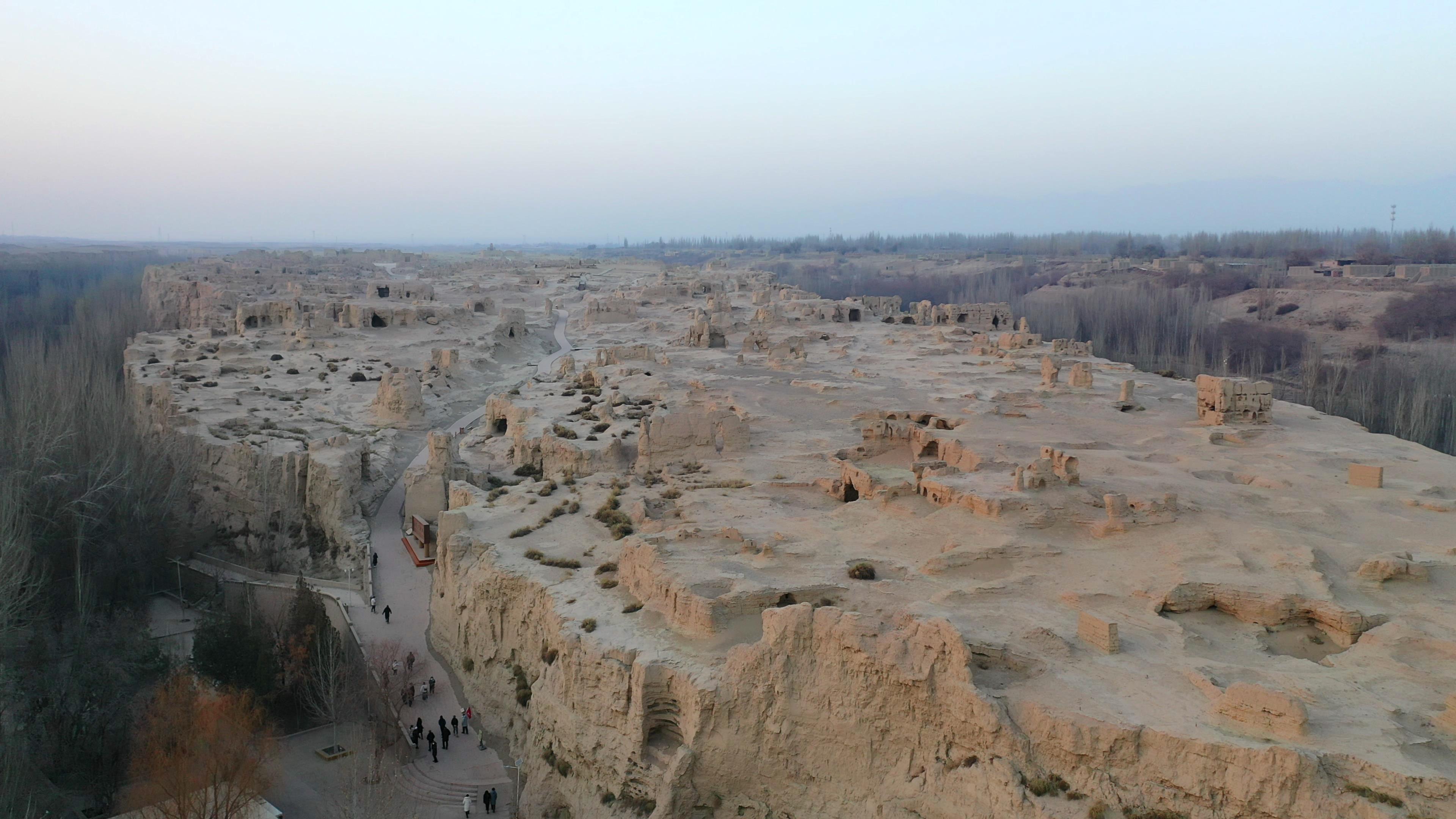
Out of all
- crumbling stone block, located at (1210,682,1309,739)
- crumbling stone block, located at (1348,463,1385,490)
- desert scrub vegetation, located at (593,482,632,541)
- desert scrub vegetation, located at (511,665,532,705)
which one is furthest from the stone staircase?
crumbling stone block, located at (1348,463,1385,490)

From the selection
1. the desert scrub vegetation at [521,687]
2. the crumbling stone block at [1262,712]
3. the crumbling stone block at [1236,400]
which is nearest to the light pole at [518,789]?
the desert scrub vegetation at [521,687]

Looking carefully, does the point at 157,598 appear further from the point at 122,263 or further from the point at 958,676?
the point at 122,263

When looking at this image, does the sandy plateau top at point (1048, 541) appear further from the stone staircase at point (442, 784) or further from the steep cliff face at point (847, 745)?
the stone staircase at point (442, 784)

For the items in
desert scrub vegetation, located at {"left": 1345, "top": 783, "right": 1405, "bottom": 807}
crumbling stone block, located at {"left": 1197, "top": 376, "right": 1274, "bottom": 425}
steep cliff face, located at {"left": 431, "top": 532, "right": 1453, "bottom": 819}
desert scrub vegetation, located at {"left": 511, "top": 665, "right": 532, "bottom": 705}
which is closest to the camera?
desert scrub vegetation, located at {"left": 1345, "top": 783, "right": 1405, "bottom": 807}

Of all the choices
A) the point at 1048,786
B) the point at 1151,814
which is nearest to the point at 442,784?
the point at 1048,786

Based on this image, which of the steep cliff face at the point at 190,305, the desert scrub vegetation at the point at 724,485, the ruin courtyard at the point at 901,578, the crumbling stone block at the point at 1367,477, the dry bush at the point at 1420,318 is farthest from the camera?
the steep cliff face at the point at 190,305

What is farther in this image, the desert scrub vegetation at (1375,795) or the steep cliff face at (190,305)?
the steep cliff face at (190,305)

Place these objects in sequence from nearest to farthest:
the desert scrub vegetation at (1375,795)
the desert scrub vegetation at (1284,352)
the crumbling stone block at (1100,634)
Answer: the desert scrub vegetation at (1375,795) < the crumbling stone block at (1100,634) < the desert scrub vegetation at (1284,352)

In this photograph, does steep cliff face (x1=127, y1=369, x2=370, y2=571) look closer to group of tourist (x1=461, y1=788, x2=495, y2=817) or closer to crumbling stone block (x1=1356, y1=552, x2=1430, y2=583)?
group of tourist (x1=461, y1=788, x2=495, y2=817)
